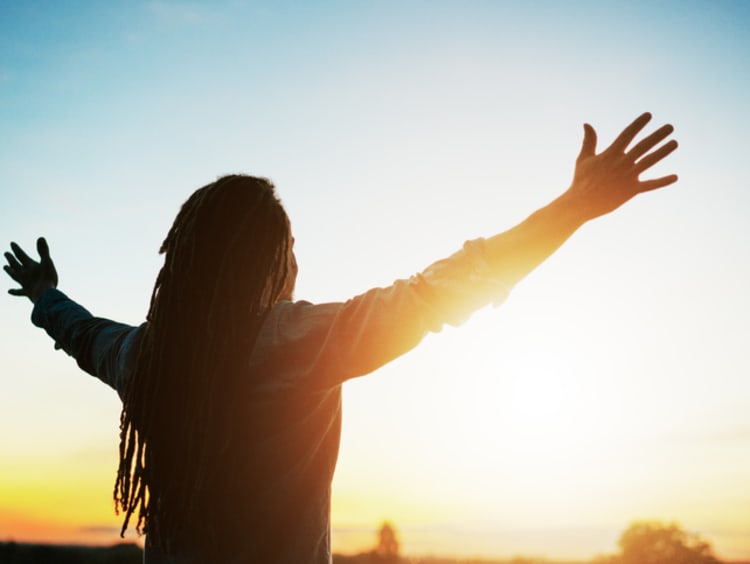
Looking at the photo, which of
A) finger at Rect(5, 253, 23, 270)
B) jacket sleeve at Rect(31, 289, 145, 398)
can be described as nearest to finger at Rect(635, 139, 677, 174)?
jacket sleeve at Rect(31, 289, 145, 398)

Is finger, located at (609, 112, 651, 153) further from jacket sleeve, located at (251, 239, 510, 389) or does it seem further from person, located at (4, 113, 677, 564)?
jacket sleeve, located at (251, 239, 510, 389)

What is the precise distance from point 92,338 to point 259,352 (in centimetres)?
107

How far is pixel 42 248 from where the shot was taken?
3402 mm

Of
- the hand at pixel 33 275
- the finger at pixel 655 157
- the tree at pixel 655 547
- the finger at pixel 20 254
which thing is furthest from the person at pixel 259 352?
the tree at pixel 655 547

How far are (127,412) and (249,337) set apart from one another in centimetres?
68

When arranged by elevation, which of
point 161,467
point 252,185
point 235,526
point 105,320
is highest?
point 252,185

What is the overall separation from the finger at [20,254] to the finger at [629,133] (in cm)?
303

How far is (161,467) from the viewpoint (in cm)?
224

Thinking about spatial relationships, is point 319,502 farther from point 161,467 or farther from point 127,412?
point 127,412

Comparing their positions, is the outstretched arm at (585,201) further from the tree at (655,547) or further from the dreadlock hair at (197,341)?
the tree at (655,547)

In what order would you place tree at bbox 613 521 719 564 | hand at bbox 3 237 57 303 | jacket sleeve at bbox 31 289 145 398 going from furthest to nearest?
tree at bbox 613 521 719 564
hand at bbox 3 237 57 303
jacket sleeve at bbox 31 289 145 398

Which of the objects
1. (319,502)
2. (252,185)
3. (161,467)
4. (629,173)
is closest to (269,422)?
(319,502)

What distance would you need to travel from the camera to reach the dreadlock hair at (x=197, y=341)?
6.94 ft

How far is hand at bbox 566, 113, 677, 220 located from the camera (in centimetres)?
185
